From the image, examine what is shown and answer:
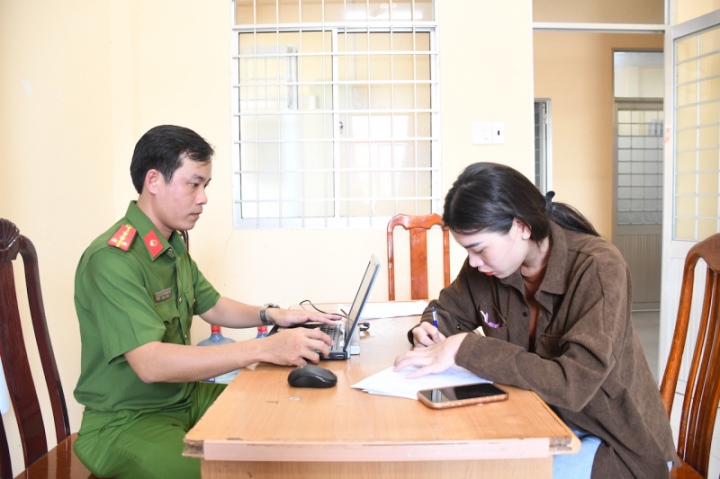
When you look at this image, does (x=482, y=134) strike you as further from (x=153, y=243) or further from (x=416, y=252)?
(x=153, y=243)

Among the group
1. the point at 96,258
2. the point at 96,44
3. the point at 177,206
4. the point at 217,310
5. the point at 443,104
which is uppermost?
the point at 96,44

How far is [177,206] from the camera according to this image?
1.46 m

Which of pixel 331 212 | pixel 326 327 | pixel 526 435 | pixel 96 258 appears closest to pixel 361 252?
pixel 331 212

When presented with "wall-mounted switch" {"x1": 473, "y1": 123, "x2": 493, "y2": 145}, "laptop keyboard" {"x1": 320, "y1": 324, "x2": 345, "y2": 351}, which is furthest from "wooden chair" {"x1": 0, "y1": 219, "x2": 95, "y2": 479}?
"wall-mounted switch" {"x1": 473, "y1": 123, "x2": 493, "y2": 145}

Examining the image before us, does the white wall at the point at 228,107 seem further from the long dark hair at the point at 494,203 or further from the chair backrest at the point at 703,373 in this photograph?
the long dark hair at the point at 494,203

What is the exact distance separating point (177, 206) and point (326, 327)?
51 centimetres

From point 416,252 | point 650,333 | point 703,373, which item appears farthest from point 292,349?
point 650,333

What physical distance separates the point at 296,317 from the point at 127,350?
0.53 meters

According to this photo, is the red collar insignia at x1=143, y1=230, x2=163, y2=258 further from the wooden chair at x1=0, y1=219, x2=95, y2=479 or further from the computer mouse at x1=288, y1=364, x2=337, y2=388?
the computer mouse at x1=288, y1=364, x2=337, y2=388

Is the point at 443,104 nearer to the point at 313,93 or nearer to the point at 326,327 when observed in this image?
the point at 313,93

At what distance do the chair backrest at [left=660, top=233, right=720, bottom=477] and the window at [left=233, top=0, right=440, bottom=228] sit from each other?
5.95ft

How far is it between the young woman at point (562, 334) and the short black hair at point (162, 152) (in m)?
0.70

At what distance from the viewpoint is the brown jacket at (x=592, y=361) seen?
0.99 m

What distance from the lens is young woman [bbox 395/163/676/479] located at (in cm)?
100
